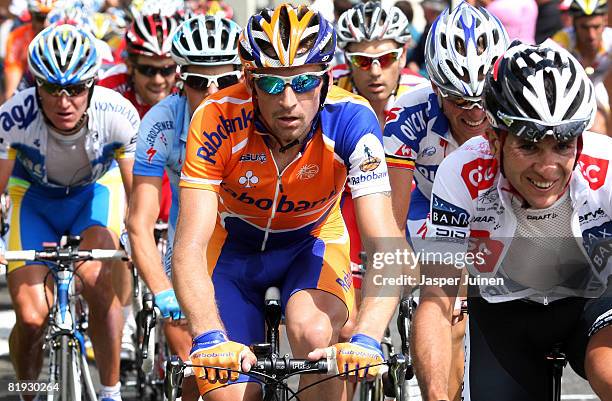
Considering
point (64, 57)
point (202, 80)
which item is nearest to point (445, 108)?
point (202, 80)

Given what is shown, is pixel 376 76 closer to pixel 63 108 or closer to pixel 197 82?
pixel 197 82

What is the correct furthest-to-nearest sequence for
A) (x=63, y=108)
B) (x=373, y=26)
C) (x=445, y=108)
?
(x=373, y=26) → (x=63, y=108) → (x=445, y=108)

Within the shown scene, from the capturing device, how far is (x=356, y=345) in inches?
197

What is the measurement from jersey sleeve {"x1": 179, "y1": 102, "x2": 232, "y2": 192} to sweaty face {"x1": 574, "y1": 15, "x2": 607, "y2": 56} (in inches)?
273

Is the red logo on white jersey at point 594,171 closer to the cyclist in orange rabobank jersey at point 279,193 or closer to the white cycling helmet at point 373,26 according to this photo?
the cyclist in orange rabobank jersey at point 279,193

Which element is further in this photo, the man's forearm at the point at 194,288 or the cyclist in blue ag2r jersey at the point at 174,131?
the cyclist in blue ag2r jersey at the point at 174,131

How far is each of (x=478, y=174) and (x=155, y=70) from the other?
4.97m

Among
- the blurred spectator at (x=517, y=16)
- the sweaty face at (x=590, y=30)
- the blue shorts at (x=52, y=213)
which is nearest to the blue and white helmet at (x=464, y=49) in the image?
the blue shorts at (x=52, y=213)

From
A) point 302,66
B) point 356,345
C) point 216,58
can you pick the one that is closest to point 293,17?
point 302,66

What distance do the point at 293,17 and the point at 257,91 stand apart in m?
0.36

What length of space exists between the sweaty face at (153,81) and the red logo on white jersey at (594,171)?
17.0 ft

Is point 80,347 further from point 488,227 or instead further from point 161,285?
point 488,227

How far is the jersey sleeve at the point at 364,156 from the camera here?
19.2ft

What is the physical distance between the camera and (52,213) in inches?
351
